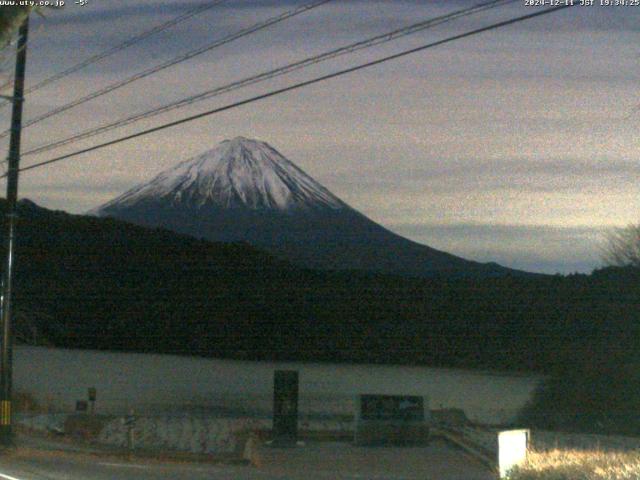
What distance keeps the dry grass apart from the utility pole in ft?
38.7

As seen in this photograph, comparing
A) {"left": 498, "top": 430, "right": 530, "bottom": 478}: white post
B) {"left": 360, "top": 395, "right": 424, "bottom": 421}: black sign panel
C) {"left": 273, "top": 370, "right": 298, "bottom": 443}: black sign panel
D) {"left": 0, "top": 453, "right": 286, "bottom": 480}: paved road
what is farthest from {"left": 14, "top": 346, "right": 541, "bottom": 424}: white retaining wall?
{"left": 498, "top": 430, "right": 530, "bottom": 478}: white post

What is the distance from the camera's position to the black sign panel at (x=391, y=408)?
81.9 ft

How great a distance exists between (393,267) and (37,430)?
45717 mm

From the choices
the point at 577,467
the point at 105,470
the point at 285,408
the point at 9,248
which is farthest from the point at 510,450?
the point at 9,248

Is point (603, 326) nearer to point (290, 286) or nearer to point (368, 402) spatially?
point (368, 402)

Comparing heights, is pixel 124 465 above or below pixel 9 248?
below

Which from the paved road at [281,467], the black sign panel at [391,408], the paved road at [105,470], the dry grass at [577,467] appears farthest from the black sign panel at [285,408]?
the dry grass at [577,467]

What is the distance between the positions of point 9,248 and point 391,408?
37.0 feet

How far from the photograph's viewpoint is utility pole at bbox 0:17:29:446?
63.6 ft

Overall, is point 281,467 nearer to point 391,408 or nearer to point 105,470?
point 105,470

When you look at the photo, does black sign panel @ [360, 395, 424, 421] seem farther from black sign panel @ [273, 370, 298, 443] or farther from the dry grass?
the dry grass

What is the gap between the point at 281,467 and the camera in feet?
62.4

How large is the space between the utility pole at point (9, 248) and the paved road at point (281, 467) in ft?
3.29

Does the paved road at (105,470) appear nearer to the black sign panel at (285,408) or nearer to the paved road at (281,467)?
the paved road at (281,467)
